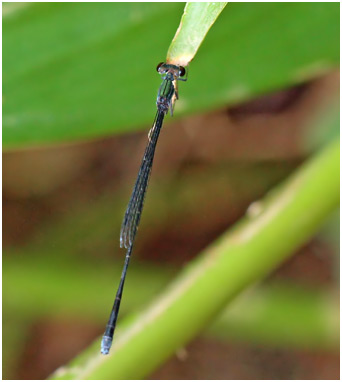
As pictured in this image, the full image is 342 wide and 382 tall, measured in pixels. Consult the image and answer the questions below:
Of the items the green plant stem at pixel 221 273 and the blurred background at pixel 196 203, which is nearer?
the green plant stem at pixel 221 273

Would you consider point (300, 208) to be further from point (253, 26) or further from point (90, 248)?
point (90, 248)

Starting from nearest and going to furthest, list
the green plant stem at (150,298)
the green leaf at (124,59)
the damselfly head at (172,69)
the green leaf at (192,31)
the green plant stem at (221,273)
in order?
the green leaf at (192,31) → the damselfly head at (172,69) → the green plant stem at (221,273) → the green leaf at (124,59) → the green plant stem at (150,298)

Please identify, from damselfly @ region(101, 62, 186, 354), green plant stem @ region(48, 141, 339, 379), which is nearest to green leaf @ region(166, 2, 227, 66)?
damselfly @ region(101, 62, 186, 354)

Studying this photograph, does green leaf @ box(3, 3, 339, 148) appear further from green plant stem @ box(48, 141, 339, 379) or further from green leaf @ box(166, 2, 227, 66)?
green leaf @ box(166, 2, 227, 66)

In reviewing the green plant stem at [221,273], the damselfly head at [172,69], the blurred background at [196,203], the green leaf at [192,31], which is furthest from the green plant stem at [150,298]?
the green leaf at [192,31]

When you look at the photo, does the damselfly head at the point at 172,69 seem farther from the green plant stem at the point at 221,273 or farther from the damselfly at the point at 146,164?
the green plant stem at the point at 221,273

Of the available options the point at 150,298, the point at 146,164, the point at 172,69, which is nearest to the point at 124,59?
the point at 146,164

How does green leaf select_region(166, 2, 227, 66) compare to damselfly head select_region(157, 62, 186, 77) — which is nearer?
green leaf select_region(166, 2, 227, 66)
